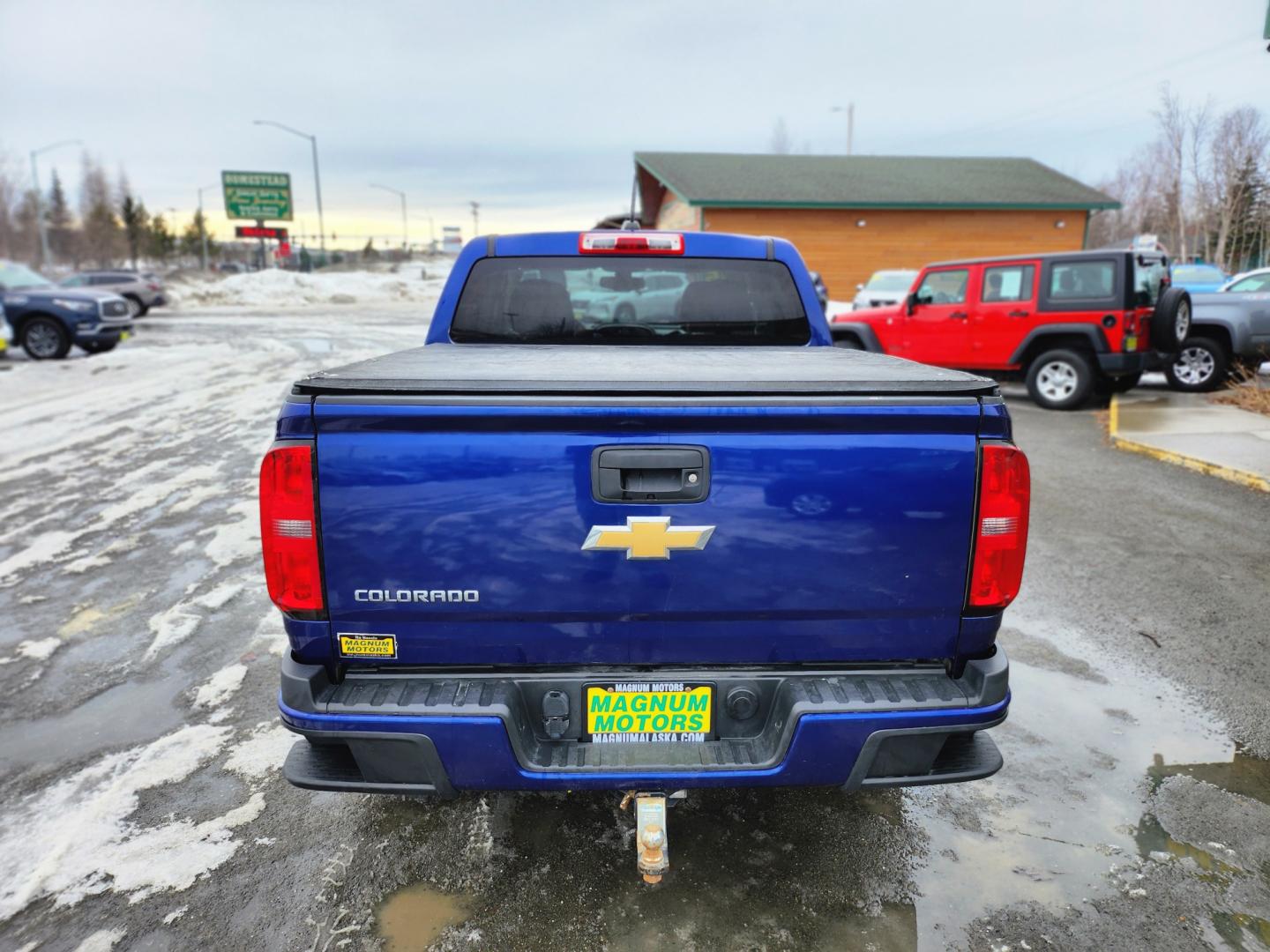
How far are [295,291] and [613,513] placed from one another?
149 ft

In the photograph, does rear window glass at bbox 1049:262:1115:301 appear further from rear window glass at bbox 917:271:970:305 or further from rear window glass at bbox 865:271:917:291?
rear window glass at bbox 865:271:917:291

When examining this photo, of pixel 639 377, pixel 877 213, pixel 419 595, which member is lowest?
pixel 419 595

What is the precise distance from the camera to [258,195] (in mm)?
56219

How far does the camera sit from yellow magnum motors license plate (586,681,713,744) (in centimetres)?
229

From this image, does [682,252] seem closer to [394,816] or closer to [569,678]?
[569,678]

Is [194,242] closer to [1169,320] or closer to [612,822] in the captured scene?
[1169,320]

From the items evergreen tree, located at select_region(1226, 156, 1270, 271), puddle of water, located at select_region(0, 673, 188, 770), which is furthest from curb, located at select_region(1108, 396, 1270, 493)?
evergreen tree, located at select_region(1226, 156, 1270, 271)

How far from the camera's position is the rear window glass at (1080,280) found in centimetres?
1046

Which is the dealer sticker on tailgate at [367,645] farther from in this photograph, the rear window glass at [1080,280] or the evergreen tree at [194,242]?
the evergreen tree at [194,242]

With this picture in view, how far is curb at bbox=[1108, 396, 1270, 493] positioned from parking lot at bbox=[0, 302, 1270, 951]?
230cm

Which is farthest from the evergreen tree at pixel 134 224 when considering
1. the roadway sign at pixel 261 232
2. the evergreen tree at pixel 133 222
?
the roadway sign at pixel 261 232

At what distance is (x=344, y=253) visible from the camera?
255 ft

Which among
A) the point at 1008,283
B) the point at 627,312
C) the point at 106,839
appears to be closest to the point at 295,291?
the point at 1008,283

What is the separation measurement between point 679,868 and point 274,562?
5.27ft
